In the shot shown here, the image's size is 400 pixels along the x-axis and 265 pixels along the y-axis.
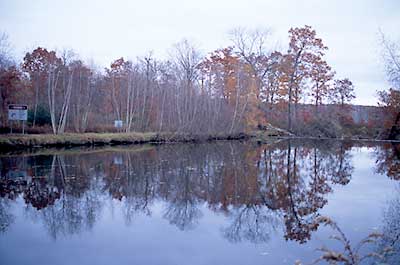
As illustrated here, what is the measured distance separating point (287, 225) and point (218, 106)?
2940 centimetres

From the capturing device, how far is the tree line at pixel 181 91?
3094 cm

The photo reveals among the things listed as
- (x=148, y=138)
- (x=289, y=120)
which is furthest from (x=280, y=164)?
(x=289, y=120)

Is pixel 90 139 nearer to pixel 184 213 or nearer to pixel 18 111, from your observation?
pixel 18 111

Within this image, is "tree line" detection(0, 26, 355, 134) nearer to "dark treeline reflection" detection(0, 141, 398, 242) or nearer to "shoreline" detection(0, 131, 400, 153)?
"shoreline" detection(0, 131, 400, 153)

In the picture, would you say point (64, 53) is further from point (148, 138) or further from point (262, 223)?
point (262, 223)

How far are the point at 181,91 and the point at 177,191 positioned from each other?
80.2 ft

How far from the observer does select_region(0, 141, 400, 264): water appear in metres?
6.34

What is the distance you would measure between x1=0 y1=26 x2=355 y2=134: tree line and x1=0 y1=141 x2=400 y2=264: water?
15797 millimetres

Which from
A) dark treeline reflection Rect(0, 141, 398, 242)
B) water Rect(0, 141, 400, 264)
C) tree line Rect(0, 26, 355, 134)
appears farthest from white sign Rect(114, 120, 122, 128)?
water Rect(0, 141, 400, 264)

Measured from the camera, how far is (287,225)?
809 cm

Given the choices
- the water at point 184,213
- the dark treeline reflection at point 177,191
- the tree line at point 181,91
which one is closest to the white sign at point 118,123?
the tree line at point 181,91

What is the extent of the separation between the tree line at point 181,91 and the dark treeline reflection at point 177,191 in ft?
44.1

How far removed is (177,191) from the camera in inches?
451

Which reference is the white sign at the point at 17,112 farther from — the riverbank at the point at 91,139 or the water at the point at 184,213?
the water at the point at 184,213
